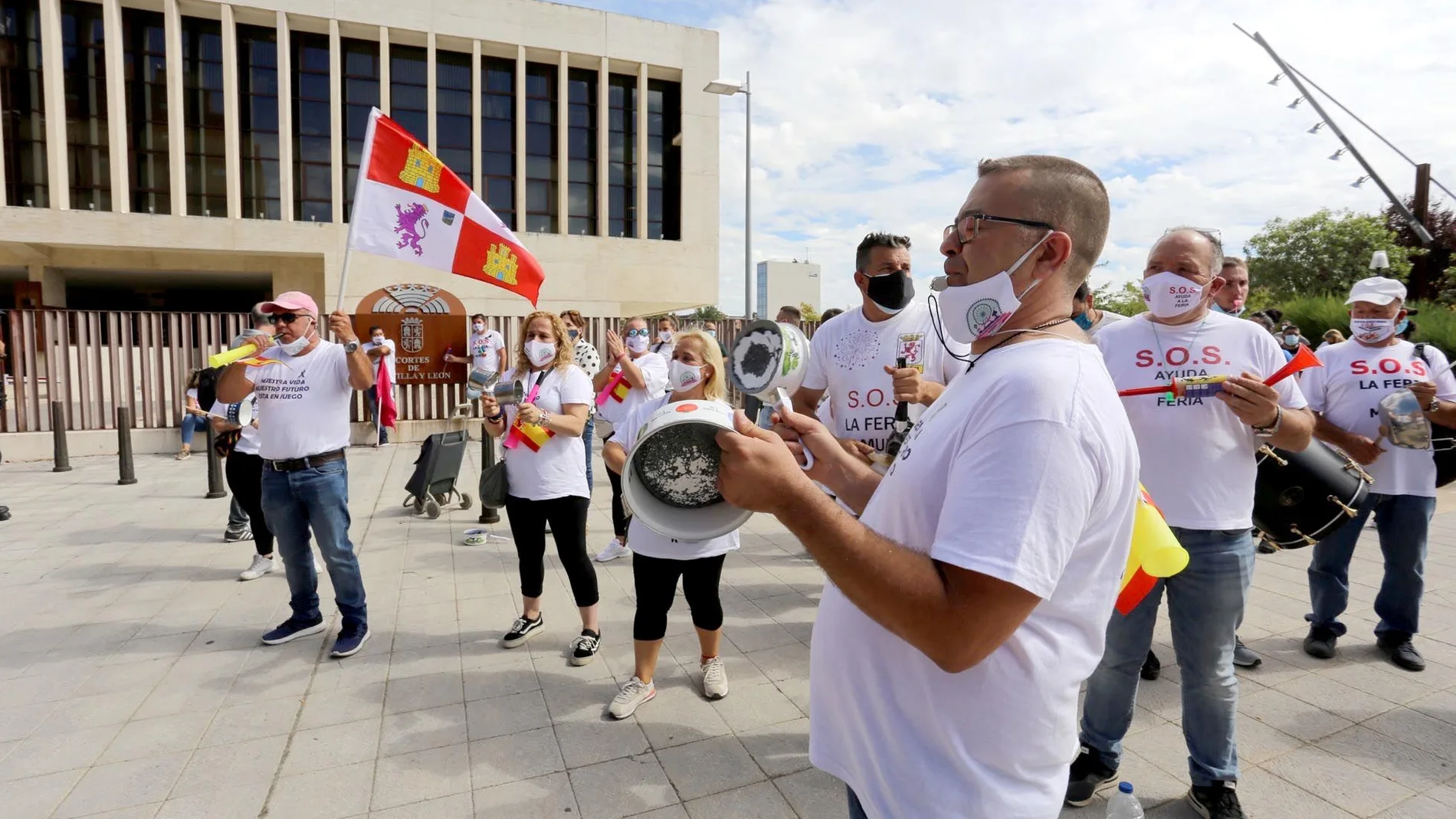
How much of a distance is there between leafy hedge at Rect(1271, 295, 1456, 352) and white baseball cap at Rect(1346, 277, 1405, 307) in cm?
888

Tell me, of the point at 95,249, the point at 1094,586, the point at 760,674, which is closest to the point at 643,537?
the point at 760,674

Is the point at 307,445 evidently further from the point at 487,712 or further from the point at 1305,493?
the point at 1305,493

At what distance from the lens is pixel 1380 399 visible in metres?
4.33

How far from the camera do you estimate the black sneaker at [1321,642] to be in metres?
4.37

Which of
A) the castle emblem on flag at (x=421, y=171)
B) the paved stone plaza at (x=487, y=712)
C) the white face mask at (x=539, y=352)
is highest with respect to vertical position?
the castle emblem on flag at (x=421, y=171)

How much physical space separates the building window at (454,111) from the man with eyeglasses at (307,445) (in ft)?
71.4

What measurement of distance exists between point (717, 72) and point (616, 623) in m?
25.6

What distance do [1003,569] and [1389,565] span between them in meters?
4.85

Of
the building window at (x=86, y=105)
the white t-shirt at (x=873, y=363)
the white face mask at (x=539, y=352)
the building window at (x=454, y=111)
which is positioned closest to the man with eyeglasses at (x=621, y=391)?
the white face mask at (x=539, y=352)

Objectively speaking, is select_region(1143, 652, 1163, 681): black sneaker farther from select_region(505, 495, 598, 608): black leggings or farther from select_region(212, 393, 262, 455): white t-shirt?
select_region(212, 393, 262, 455): white t-shirt

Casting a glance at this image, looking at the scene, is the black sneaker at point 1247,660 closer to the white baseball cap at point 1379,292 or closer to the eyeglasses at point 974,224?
the white baseball cap at point 1379,292

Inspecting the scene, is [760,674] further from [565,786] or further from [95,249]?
[95,249]

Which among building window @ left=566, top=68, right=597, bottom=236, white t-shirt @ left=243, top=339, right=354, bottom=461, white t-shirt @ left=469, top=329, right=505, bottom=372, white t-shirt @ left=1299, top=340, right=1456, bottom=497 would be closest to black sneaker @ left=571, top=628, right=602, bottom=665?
white t-shirt @ left=243, top=339, right=354, bottom=461

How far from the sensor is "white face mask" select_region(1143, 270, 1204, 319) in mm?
2977
